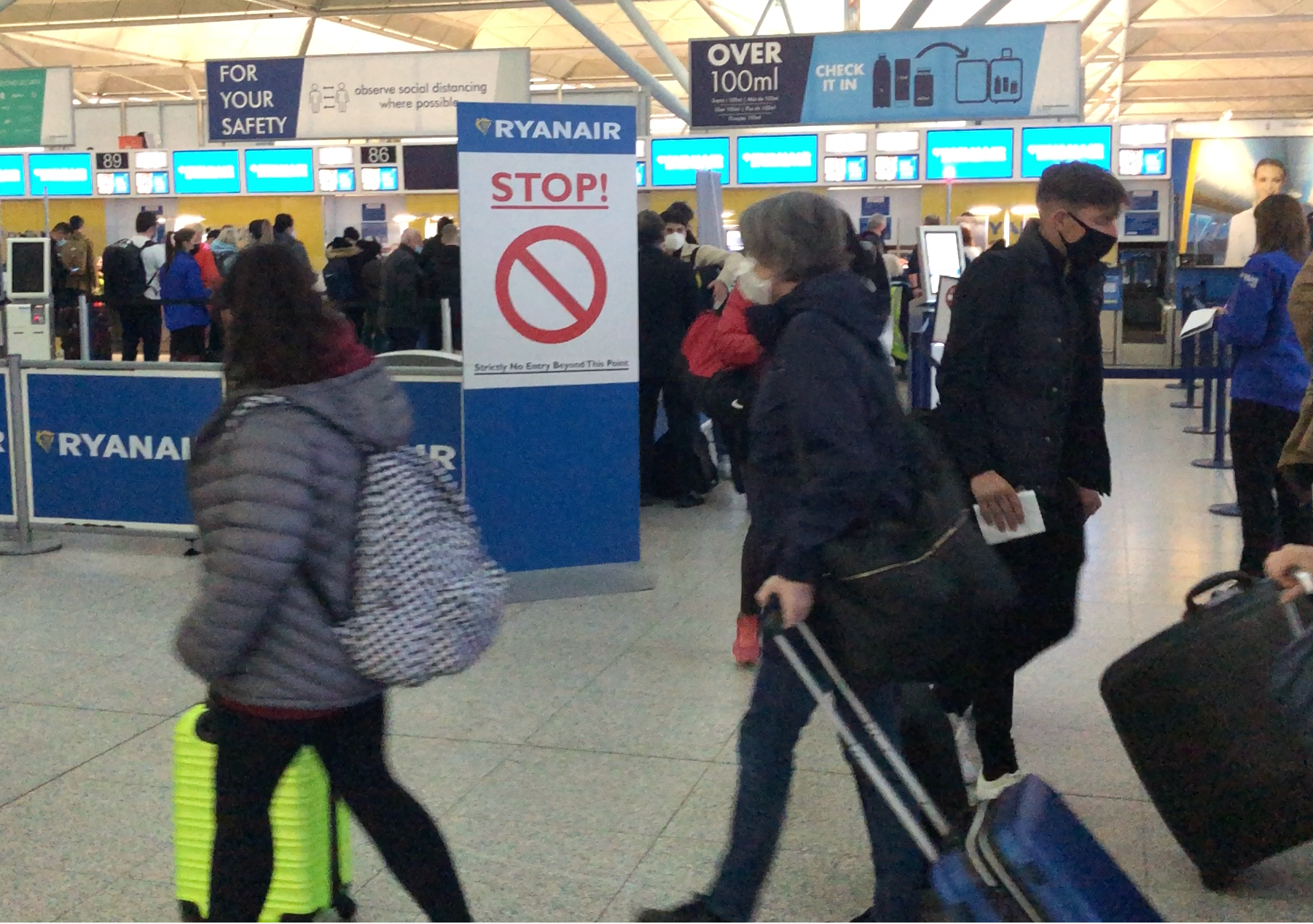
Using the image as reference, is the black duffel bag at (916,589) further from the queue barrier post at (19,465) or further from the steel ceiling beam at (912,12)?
the steel ceiling beam at (912,12)

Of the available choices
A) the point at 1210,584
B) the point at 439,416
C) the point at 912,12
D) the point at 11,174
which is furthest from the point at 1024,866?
the point at 11,174

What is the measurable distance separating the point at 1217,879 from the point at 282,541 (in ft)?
7.19

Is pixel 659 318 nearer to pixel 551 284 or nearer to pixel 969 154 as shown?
pixel 551 284

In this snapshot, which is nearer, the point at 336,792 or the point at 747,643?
the point at 336,792

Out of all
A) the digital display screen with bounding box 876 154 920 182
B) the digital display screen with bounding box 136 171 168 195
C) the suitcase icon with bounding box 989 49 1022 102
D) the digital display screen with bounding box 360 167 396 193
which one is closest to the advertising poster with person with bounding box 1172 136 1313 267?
the digital display screen with bounding box 876 154 920 182

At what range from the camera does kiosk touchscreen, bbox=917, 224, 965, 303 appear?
932cm

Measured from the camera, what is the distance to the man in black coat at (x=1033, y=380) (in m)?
3.21

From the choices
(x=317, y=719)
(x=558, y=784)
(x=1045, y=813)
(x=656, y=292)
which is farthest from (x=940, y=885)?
(x=656, y=292)

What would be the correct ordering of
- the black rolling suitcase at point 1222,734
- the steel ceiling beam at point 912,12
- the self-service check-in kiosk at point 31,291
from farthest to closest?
1. the self-service check-in kiosk at point 31,291
2. the steel ceiling beam at point 912,12
3. the black rolling suitcase at point 1222,734

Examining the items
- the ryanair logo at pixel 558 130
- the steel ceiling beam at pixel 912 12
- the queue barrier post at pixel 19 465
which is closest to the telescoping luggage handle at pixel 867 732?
the ryanair logo at pixel 558 130

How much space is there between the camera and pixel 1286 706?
242 centimetres

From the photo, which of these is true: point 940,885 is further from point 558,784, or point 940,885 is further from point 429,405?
point 429,405

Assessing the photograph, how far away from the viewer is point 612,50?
51.9ft

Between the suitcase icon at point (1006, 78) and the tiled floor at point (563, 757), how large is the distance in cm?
625
